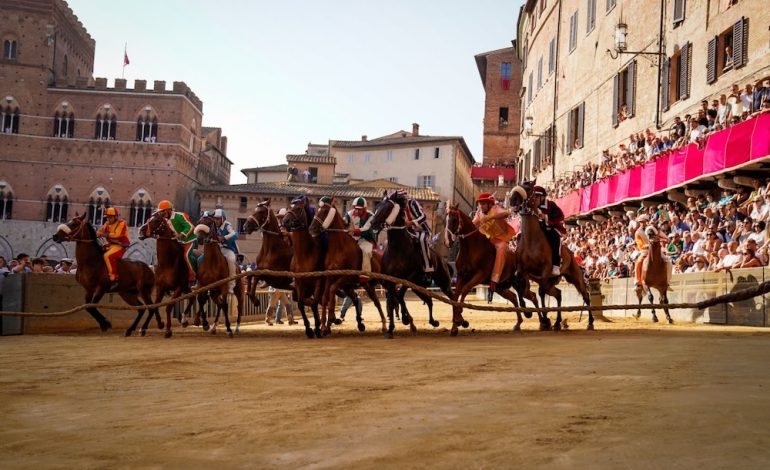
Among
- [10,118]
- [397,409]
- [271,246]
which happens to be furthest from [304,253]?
[10,118]

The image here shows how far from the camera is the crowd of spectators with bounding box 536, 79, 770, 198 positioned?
22109mm

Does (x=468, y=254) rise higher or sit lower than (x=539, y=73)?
lower

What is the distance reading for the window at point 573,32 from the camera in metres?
45.5

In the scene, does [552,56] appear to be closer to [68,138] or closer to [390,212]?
[390,212]

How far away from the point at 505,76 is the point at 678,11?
56.0 meters

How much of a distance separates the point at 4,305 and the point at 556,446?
1696 cm

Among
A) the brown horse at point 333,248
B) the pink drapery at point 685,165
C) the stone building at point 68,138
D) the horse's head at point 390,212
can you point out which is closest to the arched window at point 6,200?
the stone building at point 68,138

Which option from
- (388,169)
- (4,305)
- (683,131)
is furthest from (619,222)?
(388,169)

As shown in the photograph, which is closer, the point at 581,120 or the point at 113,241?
the point at 113,241

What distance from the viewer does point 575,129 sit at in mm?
44531

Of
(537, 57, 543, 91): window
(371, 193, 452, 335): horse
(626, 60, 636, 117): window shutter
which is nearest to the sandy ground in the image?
(371, 193, 452, 335): horse

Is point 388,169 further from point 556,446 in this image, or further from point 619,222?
point 556,446

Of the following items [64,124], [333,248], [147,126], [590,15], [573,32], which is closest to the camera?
[333,248]

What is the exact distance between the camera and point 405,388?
7.57 m
